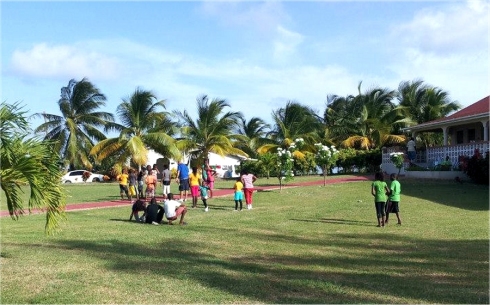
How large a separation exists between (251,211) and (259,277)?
10.2m

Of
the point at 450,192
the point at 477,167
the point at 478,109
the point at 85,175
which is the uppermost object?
the point at 478,109

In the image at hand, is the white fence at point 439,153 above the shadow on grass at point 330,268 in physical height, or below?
above

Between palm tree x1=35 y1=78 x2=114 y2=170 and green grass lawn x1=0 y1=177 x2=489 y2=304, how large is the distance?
29.9m

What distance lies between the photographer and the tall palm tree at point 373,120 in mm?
39938

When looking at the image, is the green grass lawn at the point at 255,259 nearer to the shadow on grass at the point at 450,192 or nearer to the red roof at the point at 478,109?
the shadow on grass at the point at 450,192

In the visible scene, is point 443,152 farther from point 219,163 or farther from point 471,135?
point 219,163

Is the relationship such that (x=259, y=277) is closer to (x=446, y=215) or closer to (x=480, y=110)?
(x=446, y=215)

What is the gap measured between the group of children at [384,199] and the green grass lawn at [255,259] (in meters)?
0.42

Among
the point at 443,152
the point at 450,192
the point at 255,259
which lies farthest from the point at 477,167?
the point at 255,259

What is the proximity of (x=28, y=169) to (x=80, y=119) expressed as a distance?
39852mm

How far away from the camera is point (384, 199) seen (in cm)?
1480

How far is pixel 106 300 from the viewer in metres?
7.14

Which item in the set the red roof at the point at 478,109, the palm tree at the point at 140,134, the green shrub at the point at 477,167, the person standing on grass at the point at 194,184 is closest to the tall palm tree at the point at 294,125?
the palm tree at the point at 140,134

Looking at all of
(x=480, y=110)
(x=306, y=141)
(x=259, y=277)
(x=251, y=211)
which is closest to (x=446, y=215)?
(x=251, y=211)
